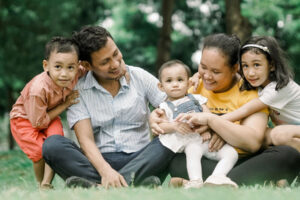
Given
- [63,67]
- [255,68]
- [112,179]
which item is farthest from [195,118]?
[63,67]

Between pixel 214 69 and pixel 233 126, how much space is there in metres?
0.57

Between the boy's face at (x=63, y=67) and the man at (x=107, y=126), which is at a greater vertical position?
the boy's face at (x=63, y=67)

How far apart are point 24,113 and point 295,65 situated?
11663 mm

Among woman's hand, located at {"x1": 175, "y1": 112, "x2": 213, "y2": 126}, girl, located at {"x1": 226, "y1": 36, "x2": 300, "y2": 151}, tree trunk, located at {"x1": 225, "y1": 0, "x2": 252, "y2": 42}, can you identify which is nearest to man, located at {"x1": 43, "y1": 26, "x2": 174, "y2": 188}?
woman's hand, located at {"x1": 175, "y1": 112, "x2": 213, "y2": 126}

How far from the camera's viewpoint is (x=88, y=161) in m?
4.00

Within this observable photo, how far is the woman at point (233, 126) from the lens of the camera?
3.75 meters

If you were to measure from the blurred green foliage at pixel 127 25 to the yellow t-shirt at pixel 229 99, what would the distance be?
6594mm

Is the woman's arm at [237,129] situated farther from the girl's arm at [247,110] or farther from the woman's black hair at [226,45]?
the woman's black hair at [226,45]

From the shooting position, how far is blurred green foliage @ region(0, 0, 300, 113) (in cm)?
1267

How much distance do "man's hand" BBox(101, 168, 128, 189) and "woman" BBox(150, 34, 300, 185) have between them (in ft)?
1.57

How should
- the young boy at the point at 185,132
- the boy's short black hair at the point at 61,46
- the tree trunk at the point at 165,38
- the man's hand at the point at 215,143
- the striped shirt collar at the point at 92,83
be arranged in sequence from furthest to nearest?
the tree trunk at the point at 165,38 → the striped shirt collar at the point at 92,83 → the boy's short black hair at the point at 61,46 → the man's hand at the point at 215,143 → the young boy at the point at 185,132

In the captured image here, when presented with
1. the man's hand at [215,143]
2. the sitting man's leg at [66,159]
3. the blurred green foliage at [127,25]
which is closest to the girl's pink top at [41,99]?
the sitting man's leg at [66,159]

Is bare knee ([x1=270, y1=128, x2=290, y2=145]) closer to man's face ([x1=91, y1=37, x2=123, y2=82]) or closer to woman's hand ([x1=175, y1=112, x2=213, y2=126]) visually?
woman's hand ([x1=175, y1=112, x2=213, y2=126])

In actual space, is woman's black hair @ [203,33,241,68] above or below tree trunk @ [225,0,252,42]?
below
